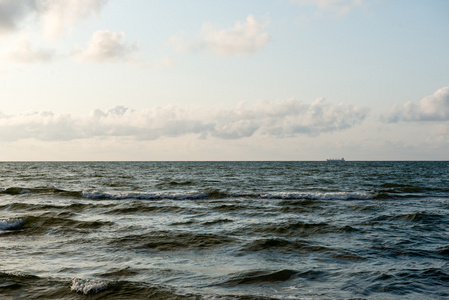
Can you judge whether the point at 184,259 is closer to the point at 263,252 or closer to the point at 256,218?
the point at 263,252

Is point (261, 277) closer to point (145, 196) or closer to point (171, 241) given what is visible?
point (171, 241)

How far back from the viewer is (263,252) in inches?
518

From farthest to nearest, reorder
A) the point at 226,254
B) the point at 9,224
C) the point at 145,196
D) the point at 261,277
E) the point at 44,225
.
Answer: the point at 145,196
the point at 44,225
the point at 9,224
the point at 226,254
the point at 261,277

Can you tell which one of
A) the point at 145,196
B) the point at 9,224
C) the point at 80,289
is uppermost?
the point at 80,289

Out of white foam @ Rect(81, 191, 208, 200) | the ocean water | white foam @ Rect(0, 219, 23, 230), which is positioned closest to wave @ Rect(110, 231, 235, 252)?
the ocean water

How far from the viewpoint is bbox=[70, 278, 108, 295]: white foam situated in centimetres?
916

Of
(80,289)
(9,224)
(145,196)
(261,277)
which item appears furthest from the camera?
(145,196)

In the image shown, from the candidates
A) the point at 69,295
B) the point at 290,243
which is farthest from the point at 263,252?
the point at 69,295

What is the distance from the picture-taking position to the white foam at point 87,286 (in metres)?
9.16

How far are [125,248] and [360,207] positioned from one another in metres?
16.5

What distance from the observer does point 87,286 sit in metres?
9.28

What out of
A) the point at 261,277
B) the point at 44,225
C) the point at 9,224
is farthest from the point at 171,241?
the point at 9,224

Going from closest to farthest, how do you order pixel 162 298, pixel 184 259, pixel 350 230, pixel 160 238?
pixel 162 298 < pixel 184 259 < pixel 160 238 < pixel 350 230

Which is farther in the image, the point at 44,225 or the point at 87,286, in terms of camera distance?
the point at 44,225
